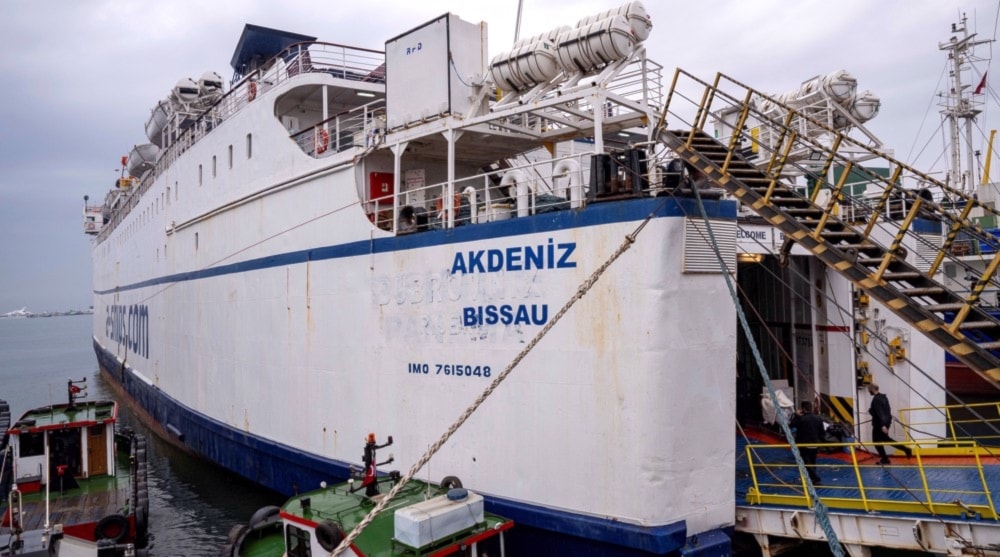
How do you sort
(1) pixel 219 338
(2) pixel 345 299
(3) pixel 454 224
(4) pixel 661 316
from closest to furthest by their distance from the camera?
(4) pixel 661 316
(3) pixel 454 224
(2) pixel 345 299
(1) pixel 219 338

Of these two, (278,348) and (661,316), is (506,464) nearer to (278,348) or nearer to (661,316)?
(661,316)

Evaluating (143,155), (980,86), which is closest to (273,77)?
(143,155)

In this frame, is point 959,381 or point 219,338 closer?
point 219,338

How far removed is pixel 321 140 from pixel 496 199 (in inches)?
166

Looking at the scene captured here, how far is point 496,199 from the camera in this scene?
10.6 metres

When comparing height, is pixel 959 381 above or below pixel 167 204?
below

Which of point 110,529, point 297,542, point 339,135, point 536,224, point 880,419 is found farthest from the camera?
point 339,135

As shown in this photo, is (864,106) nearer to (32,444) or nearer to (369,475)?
(369,475)

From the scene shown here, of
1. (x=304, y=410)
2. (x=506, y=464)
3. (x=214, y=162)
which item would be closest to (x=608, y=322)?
(x=506, y=464)

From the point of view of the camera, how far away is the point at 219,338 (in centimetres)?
1573

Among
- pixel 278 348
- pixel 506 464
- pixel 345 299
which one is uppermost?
pixel 345 299

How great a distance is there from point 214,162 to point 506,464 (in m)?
11.9

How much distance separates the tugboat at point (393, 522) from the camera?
670 centimetres

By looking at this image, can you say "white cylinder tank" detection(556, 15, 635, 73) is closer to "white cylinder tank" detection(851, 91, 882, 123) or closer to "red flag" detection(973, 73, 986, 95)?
"white cylinder tank" detection(851, 91, 882, 123)
